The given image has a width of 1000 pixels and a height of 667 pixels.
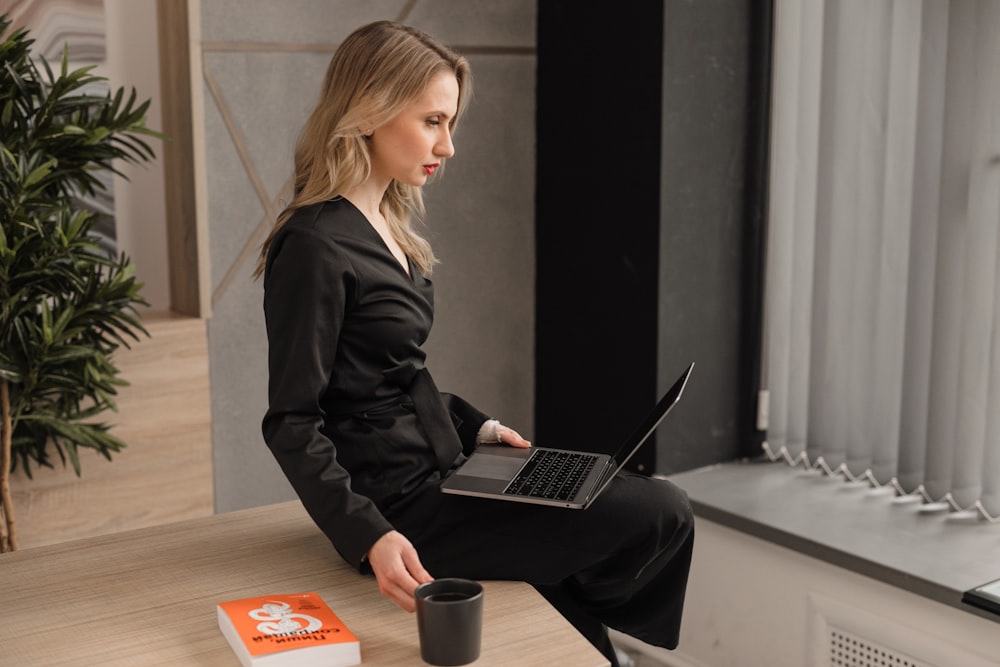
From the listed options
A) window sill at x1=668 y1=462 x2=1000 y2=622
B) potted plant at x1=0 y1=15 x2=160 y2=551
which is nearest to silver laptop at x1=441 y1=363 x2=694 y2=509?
window sill at x1=668 y1=462 x2=1000 y2=622

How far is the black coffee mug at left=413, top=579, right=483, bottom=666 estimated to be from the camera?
1407 millimetres

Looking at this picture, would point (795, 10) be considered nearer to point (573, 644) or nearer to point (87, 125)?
point (87, 125)

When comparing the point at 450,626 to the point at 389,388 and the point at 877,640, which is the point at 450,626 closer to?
the point at 389,388

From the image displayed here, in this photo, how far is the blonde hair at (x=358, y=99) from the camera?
5.75 ft

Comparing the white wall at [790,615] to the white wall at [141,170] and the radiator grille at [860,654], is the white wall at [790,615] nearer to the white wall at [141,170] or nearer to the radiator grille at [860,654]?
the radiator grille at [860,654]

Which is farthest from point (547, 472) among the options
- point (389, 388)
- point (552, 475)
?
point (389, 388)

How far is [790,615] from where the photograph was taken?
259 centimetres

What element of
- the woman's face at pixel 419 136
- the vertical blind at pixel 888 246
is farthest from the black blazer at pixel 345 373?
the vertical blind at pixel 888 246

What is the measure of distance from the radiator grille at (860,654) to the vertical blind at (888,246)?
0.46m

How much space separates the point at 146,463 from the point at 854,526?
1745mm

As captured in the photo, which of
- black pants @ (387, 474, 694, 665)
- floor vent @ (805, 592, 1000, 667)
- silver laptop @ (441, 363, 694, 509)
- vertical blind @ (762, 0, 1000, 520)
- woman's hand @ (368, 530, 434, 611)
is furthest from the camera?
vertical blind @ (762, 0, 1000, 520)

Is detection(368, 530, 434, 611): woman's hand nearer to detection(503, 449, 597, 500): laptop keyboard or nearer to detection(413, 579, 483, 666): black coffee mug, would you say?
detection(413, 579, 483, 666): black coffee mug

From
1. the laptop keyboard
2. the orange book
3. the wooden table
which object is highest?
the laptop keyboard

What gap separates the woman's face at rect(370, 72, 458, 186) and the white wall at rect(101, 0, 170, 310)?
46.5 inches
